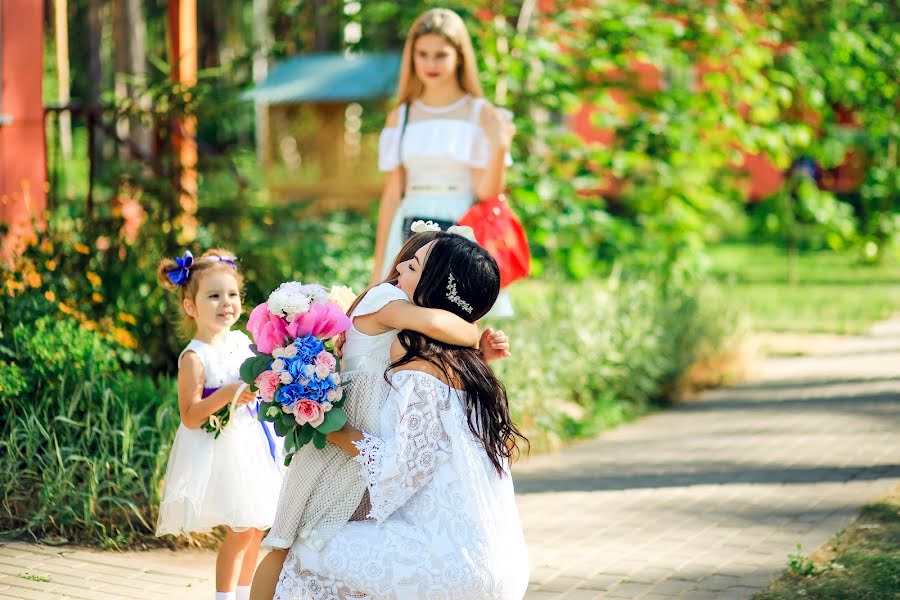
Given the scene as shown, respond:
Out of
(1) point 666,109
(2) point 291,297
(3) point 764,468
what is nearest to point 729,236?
(1) point 666,109

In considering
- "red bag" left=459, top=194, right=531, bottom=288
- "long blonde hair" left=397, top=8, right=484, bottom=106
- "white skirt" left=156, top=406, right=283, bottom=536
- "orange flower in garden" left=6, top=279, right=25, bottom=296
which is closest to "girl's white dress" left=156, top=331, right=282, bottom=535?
"white skirt" left=156, top=406, right=283, bottom=536

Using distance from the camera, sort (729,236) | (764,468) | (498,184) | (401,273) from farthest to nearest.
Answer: (729,236) → (764,468) → (498,184) → (401,273)

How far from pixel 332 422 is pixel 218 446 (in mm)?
892

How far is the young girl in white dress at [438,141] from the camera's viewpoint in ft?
18.9

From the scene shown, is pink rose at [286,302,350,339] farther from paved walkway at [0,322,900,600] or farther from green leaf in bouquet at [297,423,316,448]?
paved walkway at [0,322,900,600]

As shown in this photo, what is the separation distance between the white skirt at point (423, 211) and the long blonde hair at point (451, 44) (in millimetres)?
518

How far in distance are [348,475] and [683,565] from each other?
1.89m

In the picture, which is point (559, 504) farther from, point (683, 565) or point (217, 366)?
point (217, 366)

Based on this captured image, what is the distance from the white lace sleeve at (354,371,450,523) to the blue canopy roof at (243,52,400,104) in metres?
24.2

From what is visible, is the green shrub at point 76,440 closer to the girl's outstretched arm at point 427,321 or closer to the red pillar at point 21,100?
the girl's outstretched arm at point 427,321

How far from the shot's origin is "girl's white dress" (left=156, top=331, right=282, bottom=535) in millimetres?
4023

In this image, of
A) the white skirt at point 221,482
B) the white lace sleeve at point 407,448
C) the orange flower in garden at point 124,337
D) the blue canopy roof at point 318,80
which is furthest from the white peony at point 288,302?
the blue canopy roof at point 318,80

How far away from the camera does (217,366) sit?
4.10 metres

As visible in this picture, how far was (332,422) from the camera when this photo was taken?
3365 millimetres
